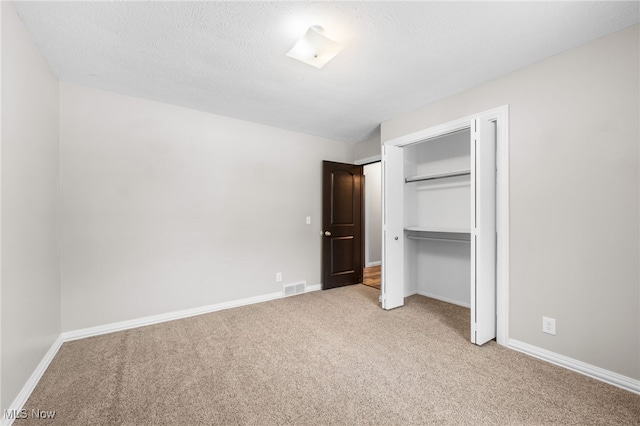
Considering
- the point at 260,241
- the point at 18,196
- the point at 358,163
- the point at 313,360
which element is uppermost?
the point at 358,163

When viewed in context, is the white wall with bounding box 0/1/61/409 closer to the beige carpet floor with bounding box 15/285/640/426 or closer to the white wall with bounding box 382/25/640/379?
the beige carpet floor with bounding box 15/285/640/426

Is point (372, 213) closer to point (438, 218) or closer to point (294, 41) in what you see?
point (438, 218)

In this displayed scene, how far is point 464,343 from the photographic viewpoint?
2486 millimetres

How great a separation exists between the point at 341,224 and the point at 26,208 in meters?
3.61

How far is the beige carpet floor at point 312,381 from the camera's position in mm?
1607

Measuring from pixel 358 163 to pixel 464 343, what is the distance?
318cm

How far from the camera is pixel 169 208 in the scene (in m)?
3.12

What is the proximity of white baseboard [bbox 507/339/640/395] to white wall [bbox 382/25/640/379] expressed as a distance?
0.12 feet

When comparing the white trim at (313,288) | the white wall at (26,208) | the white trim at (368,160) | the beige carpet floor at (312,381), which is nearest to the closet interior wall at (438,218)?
the white trim at (368,160)

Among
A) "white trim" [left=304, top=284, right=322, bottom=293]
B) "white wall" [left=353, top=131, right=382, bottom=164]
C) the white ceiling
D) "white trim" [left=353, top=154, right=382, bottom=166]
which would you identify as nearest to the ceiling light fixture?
the white ceiling

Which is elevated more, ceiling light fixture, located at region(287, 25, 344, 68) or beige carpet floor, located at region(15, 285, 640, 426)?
ceiling light fixture, located at region(287, 25, 344, 68)

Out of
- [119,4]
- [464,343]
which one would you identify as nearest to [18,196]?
[119,4]

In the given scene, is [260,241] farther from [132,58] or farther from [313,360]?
[132,58]

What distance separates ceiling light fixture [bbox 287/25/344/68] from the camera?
185 cm
